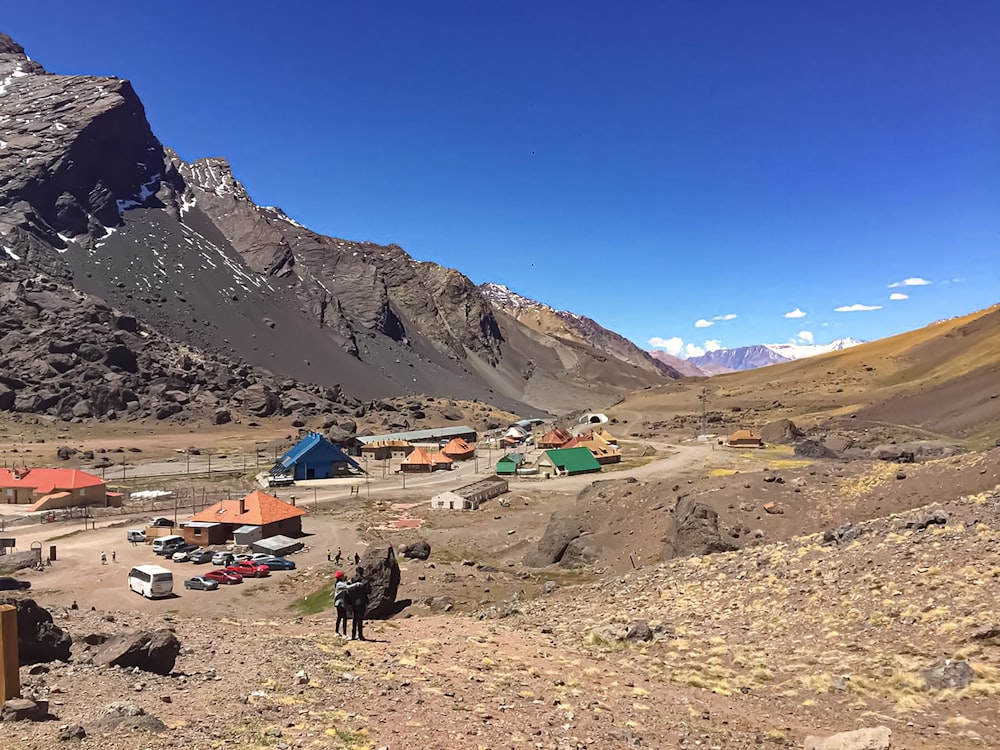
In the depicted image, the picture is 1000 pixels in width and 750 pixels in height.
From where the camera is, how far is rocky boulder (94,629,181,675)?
10758 millimetres

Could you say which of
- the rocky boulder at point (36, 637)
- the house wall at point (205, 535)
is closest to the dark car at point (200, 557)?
the house wall at point (205, 535)

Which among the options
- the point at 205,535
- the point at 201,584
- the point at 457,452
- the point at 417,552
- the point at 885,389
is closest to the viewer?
the point at 201,584

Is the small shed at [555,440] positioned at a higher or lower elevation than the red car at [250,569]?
higher

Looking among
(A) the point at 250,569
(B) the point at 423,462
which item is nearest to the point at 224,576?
(A) the point at 250,569

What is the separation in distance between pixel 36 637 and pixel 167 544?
3205cm

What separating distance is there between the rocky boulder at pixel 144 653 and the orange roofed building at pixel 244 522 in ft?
107

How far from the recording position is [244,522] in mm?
42938

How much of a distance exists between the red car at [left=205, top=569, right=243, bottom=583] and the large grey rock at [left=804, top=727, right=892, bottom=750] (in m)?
29.4

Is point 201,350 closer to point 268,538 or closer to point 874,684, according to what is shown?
point 268,538

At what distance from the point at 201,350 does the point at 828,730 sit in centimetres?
15360

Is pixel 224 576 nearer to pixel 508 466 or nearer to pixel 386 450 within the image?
pixel 508 466

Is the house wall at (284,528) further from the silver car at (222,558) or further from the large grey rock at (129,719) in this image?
the large grey rock at (129,719)

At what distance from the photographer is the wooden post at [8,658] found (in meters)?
8.40

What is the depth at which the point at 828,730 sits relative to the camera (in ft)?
34.6
